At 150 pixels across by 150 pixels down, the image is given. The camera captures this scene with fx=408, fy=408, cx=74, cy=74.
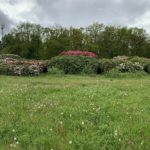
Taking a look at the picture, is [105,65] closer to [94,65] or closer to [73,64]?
[94,65]

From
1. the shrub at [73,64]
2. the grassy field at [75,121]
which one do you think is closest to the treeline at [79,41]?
the shrub at [73,64]

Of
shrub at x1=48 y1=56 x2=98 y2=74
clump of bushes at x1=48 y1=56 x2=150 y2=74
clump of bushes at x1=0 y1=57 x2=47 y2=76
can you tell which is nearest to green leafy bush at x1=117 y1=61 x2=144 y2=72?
clump of bushes at x1=48 y1=56 x2=150 y2=74

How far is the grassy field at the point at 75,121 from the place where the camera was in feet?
23.8

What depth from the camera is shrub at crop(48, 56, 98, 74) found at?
24.3m

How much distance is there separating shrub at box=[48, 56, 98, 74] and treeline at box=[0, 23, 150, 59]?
46.6ft

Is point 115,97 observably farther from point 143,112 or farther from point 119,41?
point 119,41

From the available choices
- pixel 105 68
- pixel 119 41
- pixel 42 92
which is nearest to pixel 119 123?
pixel 42 92

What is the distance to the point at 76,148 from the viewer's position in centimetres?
705

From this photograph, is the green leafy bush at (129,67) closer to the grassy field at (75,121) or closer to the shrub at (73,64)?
the shrub at (73,64)

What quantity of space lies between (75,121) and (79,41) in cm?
3181

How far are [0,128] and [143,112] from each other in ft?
10.9

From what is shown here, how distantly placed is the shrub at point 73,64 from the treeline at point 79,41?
46.6 feet

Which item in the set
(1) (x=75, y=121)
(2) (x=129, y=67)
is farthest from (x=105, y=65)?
(1) (x=75, y=121)

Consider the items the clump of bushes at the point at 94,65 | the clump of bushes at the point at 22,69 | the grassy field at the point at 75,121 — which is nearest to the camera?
the grassy field at the point at 75,121
